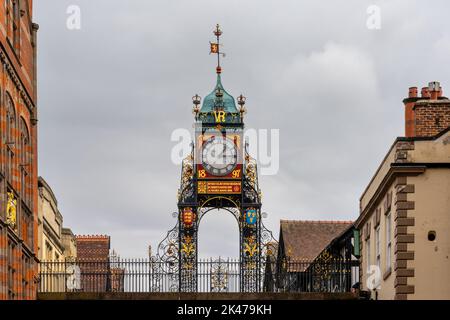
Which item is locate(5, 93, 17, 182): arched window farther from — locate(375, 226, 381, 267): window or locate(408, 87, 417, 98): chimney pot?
locate(408, 87, 417, 98): chimney pot

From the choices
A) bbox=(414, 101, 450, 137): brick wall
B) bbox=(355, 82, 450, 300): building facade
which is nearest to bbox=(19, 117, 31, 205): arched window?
bbox=(355, 82, 450, 300): building facade

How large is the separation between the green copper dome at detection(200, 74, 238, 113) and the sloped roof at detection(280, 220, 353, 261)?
580 inches

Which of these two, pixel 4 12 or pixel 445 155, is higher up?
pixel 4 12

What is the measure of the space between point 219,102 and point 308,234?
1779cm

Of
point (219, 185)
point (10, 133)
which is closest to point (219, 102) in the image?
point (219, 185)

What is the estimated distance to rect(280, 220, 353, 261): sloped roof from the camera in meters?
83.1

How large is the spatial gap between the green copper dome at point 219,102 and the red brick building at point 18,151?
16392 millimetres

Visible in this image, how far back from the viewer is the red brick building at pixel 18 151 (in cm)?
4578

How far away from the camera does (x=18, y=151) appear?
49750 mm

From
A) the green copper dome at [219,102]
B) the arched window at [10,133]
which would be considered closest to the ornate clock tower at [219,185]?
the green copper dome at [219,102]
